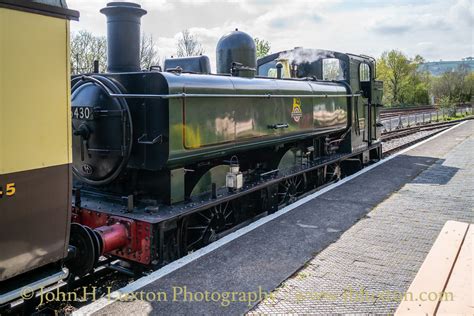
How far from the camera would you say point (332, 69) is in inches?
394

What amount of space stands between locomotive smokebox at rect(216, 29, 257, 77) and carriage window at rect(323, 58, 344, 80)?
3.25 metres

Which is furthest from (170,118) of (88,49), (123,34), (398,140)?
(88,49)

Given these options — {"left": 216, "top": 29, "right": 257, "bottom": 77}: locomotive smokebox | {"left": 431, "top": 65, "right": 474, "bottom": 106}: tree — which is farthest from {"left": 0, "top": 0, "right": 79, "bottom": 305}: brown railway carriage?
{"left": 431, "top": 65, "right": 474, "bottom": 106}: tree

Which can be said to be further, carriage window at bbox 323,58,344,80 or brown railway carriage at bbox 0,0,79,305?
carriage window at bbox 323,58,344,80

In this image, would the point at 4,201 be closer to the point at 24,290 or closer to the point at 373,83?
the point at 24,290

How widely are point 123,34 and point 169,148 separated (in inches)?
68.6

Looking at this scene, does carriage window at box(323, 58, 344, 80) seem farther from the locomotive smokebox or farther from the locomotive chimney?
the locomotive chimney

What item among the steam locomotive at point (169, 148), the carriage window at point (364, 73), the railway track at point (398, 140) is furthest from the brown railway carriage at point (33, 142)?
the railway track at point (398, 140)

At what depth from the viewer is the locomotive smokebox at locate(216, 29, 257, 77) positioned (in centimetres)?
702

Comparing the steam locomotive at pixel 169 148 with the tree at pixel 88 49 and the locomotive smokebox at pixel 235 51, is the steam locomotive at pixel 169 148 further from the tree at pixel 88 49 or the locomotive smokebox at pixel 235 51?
the tree at pixel 88 49

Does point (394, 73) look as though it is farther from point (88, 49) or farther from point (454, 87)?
point (88, 49)

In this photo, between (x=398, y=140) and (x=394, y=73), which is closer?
(x=398, y=140)

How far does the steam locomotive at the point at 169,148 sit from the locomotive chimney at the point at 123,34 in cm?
1

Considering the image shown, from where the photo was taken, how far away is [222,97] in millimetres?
5453
